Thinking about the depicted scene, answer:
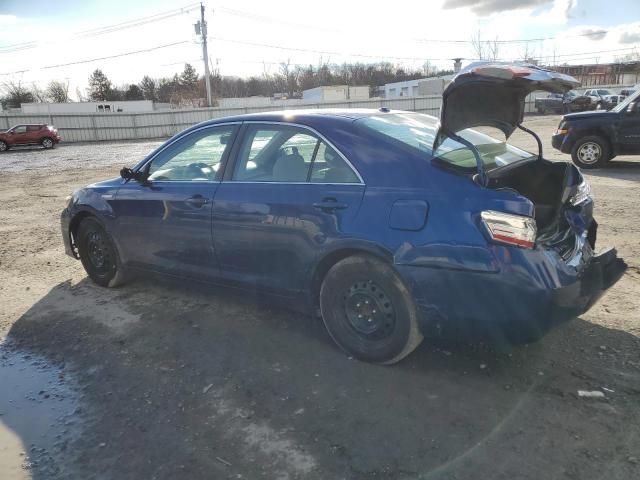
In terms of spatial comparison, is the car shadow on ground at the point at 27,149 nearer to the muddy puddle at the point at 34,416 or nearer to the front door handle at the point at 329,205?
the muddy puddle at the point at 34,416

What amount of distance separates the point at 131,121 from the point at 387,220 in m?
39.3

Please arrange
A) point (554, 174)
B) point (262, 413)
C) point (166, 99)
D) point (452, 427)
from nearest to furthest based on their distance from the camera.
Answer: point (452, 427) < point (262, 413) < point (554, 174) < point (166, 99)

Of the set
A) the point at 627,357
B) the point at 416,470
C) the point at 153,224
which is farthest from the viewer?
the point at 153,224

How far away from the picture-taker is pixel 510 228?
2764 millimetres

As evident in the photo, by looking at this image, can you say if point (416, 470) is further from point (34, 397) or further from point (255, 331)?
point (34, 397)

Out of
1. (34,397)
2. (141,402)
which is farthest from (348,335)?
(34,397)

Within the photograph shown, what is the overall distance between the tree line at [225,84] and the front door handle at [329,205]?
6843 centimetres

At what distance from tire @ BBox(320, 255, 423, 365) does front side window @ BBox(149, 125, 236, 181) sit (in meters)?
1.36

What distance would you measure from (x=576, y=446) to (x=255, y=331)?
7.52 feet

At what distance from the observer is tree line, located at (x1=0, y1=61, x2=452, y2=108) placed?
71812mm

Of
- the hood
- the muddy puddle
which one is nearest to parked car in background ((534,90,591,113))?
the hood

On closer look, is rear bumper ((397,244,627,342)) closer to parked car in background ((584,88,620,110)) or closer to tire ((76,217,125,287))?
tire ((76,217,125,287))

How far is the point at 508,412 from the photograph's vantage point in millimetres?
2795

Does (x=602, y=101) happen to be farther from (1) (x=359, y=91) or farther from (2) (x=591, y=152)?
(1) (x=359, y=91)
